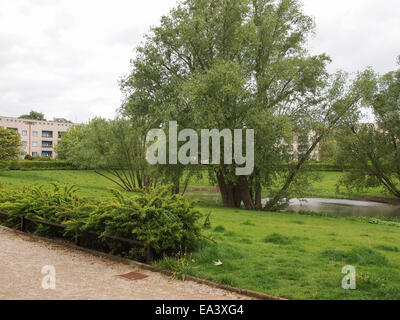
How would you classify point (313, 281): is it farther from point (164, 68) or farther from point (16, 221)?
point (164, 68)

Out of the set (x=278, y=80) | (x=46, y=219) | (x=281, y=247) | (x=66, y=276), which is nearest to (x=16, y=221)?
(x=46, y=219)

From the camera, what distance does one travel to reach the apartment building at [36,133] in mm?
89250

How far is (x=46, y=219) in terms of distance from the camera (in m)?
10.4

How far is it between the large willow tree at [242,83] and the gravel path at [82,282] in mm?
11985

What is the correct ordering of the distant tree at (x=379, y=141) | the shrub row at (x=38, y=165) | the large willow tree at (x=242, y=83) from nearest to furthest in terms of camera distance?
1. the large willow tree at (x=242, y=83)
2. the distant tree at (x=379, y=141)
3. the shrub row at (x=38, y=165)

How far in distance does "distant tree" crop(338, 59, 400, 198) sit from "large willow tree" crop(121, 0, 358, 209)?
536 centimetres

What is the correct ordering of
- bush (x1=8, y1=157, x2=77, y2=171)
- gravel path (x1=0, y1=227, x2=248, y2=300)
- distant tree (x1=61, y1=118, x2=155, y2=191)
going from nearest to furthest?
gravel path (x1=0, y1=227, x2=248, y2=300) < distant tree (x1=61, y1=118, x2=155, y2=191) < bush (x1=8, y1=157, x2=77, y2=171)

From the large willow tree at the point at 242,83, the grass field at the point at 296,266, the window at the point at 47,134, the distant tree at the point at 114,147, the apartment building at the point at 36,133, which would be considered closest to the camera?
the grass field at the point at 296,266

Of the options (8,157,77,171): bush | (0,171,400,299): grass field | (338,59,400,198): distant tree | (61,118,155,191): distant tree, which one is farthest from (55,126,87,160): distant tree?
(0,171,400,299): grass field

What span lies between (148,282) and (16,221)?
7452 mm

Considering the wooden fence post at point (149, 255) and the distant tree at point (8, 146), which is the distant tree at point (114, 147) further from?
the wooden fence post at point (149, 255)

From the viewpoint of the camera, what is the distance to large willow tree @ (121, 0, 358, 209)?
1928 centimetres

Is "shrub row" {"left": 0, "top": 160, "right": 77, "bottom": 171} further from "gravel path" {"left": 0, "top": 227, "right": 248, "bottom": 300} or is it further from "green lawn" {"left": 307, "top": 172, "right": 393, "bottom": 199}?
"gravel path" {"left": 0, "top": 227, "right": 248, "bottom": 300}

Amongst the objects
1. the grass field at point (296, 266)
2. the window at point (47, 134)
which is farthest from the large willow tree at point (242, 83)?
the window at point (47, 134)
